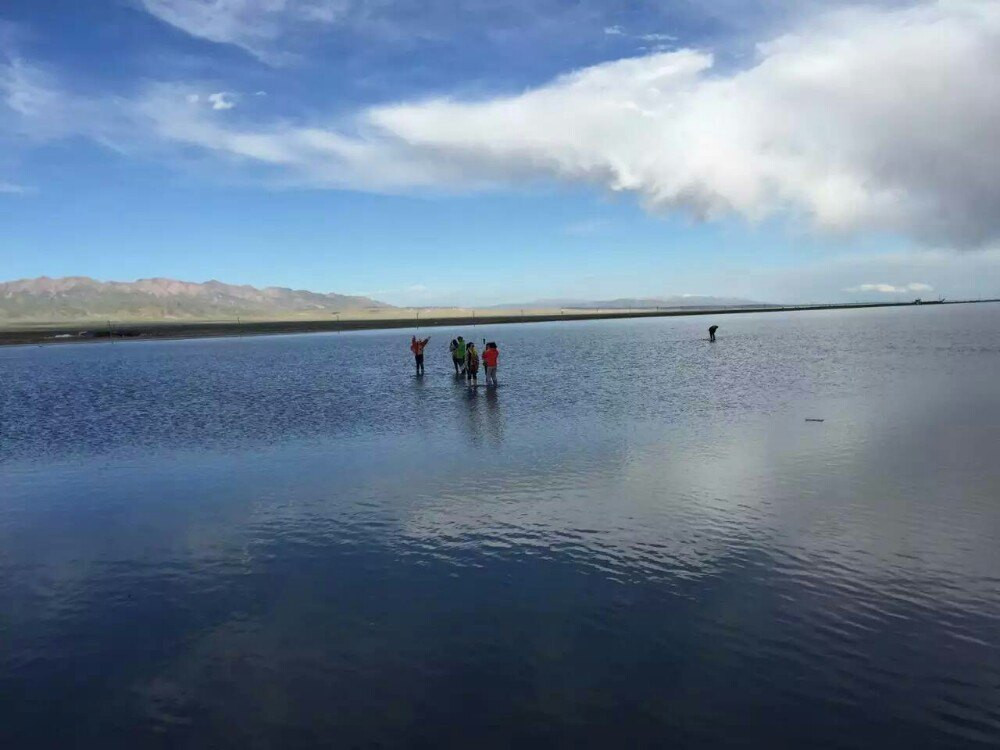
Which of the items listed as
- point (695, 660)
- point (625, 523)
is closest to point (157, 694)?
point (695, 660)

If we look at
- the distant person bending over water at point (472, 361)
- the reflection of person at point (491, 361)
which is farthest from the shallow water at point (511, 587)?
the distant person bending over water at point (472, 361)

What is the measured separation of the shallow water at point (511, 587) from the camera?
682 centimetres

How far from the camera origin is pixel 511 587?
9.84m

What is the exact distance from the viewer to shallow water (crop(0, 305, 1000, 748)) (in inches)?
268

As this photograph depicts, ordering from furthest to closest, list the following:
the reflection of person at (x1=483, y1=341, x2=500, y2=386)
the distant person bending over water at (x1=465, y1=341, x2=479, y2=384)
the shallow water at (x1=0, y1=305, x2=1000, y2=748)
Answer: the distant person bending over water at (x1=465, y1=341, x2=479, y2=384) → the reflection of person at (x1=483, y1=341, x2=500, y2=386) → the shallow water at (x1=0, y1=305, x2=1000, y2=748)

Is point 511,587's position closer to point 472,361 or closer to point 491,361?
point 491,361

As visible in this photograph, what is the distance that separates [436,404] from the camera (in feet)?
98.6

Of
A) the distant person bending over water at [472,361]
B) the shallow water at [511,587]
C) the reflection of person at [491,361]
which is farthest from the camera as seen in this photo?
the distant person bending over water at [472,361]

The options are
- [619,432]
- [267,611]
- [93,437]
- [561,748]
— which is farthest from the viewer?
[93,437]

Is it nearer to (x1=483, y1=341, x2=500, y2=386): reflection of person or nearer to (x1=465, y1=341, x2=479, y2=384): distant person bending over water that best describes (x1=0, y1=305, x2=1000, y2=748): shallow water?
(x1=483, y1=341, x2=500, y2=386): reflection of person

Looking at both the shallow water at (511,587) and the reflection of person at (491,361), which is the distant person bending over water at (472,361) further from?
the shallow water at (511,587)

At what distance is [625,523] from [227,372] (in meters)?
45.7

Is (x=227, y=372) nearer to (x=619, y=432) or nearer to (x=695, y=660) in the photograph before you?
(x=619, y=432)

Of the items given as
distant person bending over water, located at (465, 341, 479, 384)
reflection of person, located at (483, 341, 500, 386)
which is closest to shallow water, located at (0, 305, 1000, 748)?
reflection of person, located at (483, 341, 500, 386)
